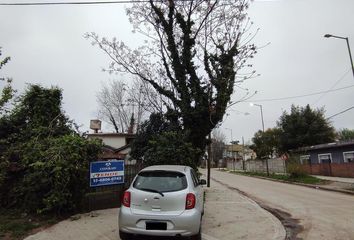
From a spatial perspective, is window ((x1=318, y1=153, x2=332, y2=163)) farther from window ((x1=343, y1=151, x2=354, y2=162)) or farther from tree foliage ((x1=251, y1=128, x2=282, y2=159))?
tree foliage ((x1=251, y1=128, x2=282, y2=159))

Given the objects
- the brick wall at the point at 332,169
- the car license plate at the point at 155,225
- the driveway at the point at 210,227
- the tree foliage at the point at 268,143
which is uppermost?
the tree foliage at the point at 268,143

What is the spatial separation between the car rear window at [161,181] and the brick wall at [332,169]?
89.2ft

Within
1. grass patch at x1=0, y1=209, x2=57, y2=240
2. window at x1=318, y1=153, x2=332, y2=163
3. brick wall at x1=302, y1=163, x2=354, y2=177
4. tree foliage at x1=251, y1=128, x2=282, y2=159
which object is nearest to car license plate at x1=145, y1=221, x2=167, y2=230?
grass patch at x1=0, y1=209, x2=57, y2=240

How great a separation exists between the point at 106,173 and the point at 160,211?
4886mm

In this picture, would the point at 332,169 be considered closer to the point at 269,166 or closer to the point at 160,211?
the point at 269,166

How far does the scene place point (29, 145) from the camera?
1107 centimetres

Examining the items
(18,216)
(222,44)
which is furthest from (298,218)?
(222,44)

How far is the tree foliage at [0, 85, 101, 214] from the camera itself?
9.94 m

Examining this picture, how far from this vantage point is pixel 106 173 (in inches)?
452

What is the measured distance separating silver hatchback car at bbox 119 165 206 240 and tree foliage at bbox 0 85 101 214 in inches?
135

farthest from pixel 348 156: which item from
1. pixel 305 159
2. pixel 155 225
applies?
pixel 155 225

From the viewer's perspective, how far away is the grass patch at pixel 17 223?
799 cm

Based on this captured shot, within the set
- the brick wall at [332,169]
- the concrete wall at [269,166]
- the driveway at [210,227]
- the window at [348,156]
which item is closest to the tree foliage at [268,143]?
the concrete wall at [269,166]

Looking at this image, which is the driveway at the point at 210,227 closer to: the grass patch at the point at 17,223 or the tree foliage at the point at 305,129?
the grass patch at the point at 17,223
